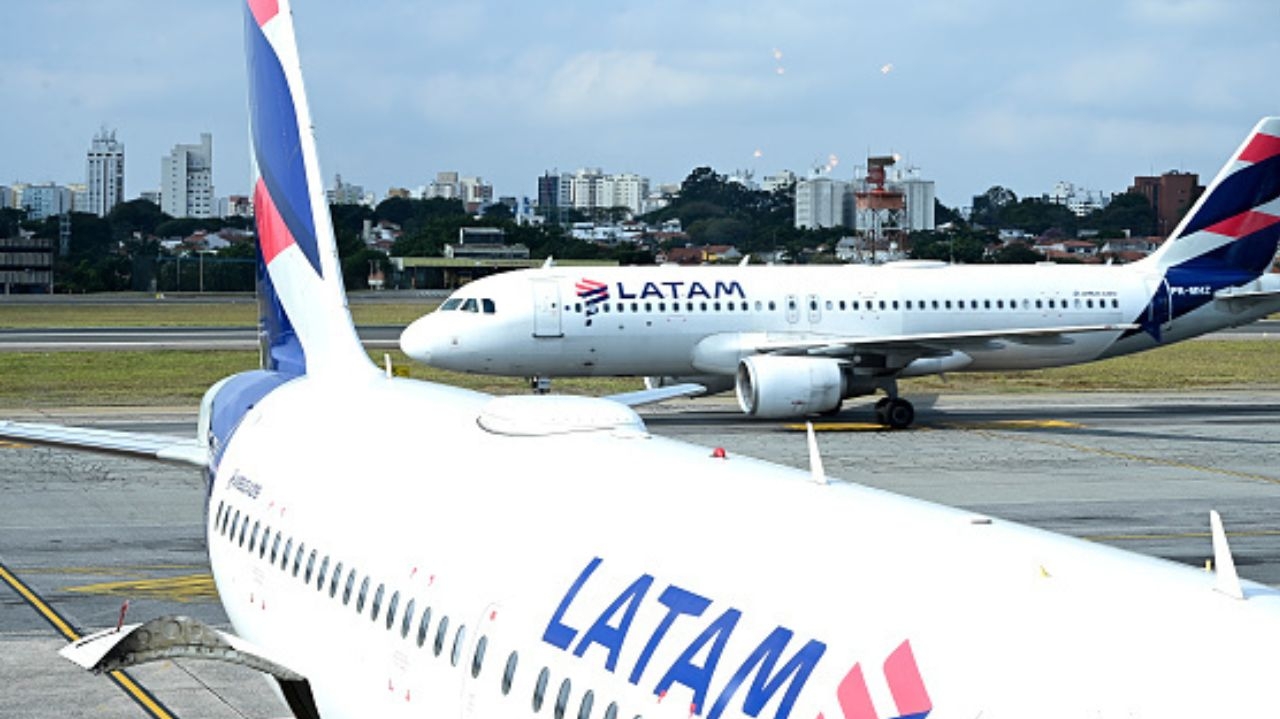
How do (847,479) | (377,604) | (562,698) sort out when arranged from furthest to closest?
(847,479) → (377,604) → (562,698)

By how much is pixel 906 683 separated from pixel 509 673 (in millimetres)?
3186

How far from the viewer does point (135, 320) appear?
98.8 metres

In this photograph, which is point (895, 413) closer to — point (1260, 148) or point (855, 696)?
point (1260, 148)

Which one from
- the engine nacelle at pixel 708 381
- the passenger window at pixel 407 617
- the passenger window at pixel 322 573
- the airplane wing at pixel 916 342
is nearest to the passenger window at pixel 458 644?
the passenger window at pixel 407 617

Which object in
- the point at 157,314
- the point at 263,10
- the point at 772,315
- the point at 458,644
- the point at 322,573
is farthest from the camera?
the point at 157,314

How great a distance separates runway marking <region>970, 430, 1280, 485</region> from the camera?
33562 mm

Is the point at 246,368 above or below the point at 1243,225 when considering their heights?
below

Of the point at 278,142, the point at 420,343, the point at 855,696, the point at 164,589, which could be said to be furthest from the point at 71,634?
the point at 420,343

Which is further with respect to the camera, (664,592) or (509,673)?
(509,673)

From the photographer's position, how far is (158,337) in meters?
77.8

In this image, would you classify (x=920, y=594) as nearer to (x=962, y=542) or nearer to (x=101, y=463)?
(x=962, y=542)

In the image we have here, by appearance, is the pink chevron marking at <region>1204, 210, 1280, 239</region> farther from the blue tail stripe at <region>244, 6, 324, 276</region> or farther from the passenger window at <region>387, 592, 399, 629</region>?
the passenger window at <region>387, 592, 399, 629</region>

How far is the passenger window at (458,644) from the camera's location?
360 inches

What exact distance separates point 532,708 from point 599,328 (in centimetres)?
3256
